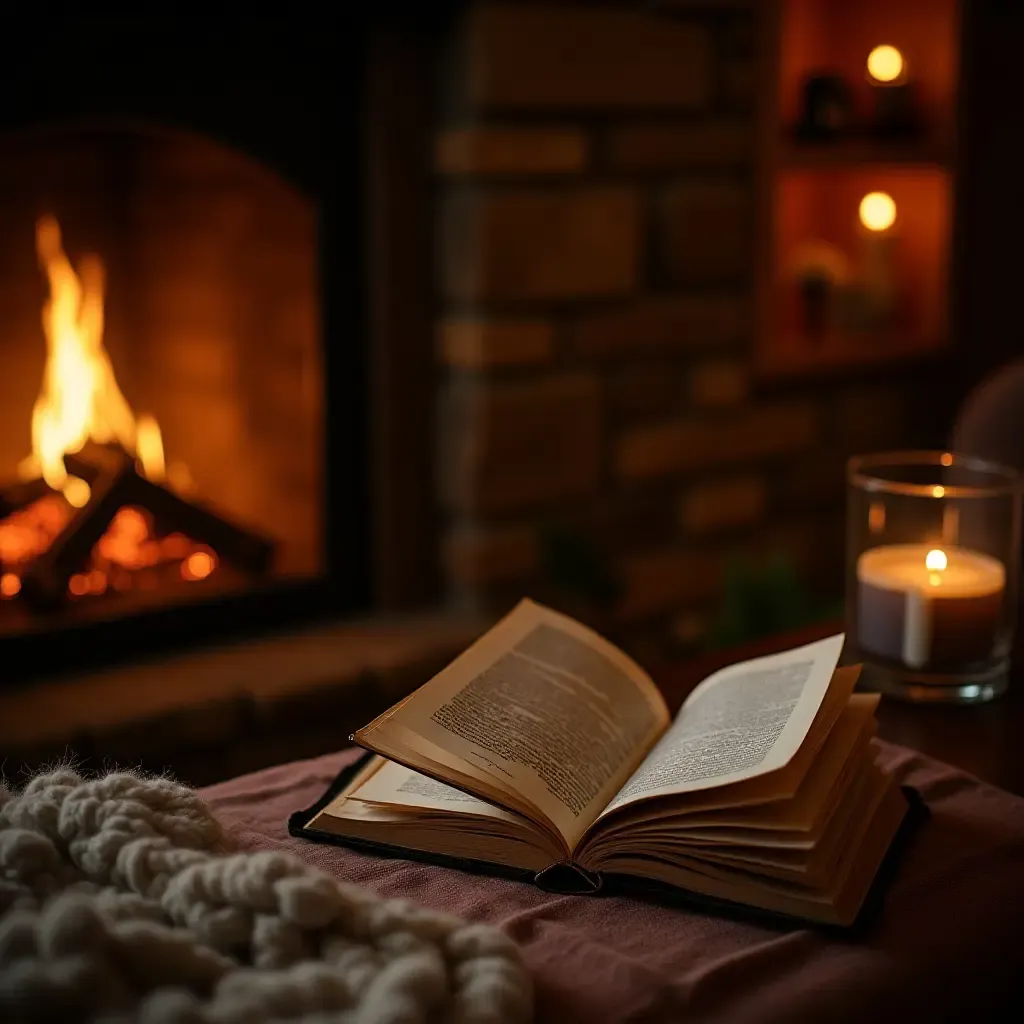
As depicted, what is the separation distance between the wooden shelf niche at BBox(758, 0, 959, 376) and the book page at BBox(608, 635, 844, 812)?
4.81ft

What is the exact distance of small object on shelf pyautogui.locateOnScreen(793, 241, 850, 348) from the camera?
8.41 feet

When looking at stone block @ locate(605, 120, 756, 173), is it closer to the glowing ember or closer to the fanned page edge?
the glowing ember

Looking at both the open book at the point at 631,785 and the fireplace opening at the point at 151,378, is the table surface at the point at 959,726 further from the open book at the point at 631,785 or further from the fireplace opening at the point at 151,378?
the fireplace opening at the point at 151,378

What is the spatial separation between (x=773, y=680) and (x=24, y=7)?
1270 mm

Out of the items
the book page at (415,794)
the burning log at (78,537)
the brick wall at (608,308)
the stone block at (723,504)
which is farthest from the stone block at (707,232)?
the book page at (415,794)

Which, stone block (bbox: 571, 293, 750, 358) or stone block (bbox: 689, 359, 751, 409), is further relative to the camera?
stone block (bbox: 689, 359, 751, 409)

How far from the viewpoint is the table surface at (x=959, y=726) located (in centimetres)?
95

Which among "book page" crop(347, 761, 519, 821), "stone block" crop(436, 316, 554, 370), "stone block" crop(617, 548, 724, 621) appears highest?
"stone block" crop(436, 316, 554, 370)

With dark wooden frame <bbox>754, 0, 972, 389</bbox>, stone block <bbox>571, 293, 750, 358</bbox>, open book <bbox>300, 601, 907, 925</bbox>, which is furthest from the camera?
dark wooden frame <bbox>754, 0, 972, 389</bbox>

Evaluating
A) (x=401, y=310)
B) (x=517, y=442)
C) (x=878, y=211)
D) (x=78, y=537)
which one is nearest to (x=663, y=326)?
(x=517, y=442)

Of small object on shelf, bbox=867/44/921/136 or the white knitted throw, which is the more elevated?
small object on shelf, bbox=867/44/921/136

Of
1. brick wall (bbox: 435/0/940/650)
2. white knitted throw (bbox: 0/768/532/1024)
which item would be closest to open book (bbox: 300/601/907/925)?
white knitted throw (bbox: 0/768/532/1024)

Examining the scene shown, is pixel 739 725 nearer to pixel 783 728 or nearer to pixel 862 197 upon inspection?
pixel 783 728

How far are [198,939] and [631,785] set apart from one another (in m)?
0.28
